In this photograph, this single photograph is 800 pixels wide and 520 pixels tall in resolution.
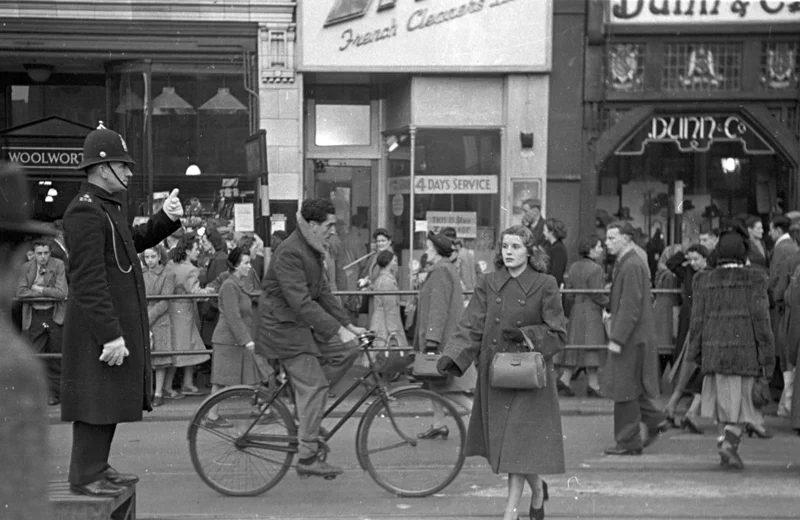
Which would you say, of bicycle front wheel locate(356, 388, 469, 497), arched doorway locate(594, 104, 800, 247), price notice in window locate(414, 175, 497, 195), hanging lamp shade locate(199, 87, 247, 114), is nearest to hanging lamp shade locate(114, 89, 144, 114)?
hanging lamp shade locate(199, 87, 247, 114)

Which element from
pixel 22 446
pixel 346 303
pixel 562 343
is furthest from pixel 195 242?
pixel 22 446

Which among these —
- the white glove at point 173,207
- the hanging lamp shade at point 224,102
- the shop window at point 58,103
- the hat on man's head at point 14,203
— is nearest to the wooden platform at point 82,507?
the white glove at point 173,207

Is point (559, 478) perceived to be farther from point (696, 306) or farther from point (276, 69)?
point (276, 69)

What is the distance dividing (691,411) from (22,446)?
826 centimetres

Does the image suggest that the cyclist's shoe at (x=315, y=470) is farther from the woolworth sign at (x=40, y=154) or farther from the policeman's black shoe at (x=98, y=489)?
the woolworth sign at (x=40, y=154)

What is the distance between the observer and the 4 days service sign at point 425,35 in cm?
1528

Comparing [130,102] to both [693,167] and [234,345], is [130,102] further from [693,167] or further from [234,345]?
[693,167]

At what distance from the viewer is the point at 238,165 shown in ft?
52.1

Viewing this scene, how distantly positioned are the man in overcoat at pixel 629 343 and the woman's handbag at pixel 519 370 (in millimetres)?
2465

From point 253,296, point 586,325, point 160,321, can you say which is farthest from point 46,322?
point 586,325

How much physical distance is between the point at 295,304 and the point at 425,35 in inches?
356

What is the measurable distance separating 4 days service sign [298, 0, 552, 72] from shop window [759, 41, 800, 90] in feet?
10.2

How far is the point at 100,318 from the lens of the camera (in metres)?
5.40

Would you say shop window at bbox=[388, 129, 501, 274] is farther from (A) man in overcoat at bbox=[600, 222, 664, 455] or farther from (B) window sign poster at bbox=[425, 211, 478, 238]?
(A) man in overcoat at bbox=[600, 222, 664, 455]
